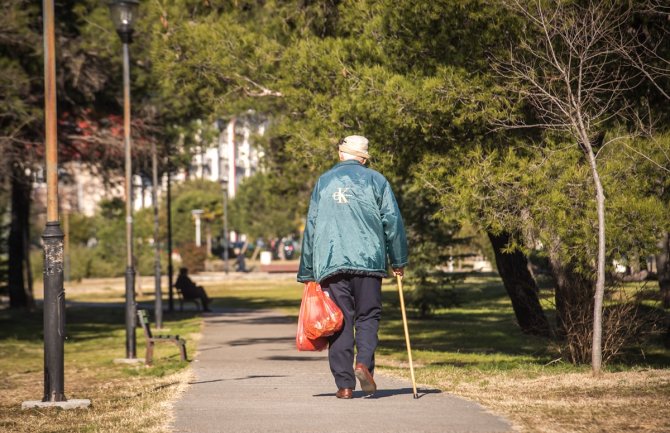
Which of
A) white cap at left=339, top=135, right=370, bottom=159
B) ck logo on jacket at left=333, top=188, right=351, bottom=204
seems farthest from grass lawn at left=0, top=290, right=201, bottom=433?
white cap at left=339, top=135, right=370, bottom=159

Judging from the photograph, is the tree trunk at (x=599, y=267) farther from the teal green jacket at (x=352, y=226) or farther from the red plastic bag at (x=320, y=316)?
the red plastic bag at (x=320, y=316)

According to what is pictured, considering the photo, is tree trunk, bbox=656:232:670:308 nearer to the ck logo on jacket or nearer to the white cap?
the white cap

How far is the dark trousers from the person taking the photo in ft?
29.8

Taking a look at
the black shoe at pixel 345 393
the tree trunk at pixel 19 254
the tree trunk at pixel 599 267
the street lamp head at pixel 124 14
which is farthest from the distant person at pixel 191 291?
the black shoe at pixel 345 393

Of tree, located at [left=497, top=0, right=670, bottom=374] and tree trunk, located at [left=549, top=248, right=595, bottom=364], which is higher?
tree, located at [left=497, top=0, right=670, bottom=374]

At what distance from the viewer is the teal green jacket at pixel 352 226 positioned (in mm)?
9000

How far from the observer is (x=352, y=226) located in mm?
9008

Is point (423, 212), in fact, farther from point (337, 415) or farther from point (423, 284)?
point (337, 415)

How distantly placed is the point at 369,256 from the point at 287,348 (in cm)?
969

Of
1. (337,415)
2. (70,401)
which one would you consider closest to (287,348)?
(70,401)

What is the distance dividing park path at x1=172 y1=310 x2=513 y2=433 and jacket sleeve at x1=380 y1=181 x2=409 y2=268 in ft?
3.33

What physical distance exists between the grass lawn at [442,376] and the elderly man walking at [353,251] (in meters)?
1.00

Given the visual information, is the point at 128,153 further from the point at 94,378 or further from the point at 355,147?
the point at 355,147

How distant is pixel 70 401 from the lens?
1002cm
